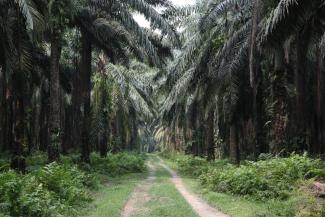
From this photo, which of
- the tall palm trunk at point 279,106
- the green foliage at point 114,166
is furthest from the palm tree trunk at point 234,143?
the tall palm trunk at point 279,106

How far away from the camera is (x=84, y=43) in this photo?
26562mm

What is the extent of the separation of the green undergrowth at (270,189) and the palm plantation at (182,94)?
1.8 inches

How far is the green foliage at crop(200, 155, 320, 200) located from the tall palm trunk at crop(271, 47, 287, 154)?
206 cm

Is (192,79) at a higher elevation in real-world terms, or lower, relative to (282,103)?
higher

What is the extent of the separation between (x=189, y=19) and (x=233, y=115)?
774 cm

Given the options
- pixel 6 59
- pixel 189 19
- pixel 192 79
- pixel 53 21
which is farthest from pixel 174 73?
pixel 6 59

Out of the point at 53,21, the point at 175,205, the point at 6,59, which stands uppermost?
the point at 53,21

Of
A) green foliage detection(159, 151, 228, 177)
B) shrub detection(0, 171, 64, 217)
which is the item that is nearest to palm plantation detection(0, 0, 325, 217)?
shrub detection(0, 171, 64, 217)

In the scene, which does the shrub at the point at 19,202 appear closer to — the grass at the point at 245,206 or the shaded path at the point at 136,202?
the shaded path at the point at 136,202

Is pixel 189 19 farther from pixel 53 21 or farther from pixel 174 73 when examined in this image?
pixel 53 21

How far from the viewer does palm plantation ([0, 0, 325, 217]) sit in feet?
44.3

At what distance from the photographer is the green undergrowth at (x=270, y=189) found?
38.2ft

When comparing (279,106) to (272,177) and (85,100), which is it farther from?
(85,100)

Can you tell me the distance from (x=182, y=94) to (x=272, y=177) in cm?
1922
